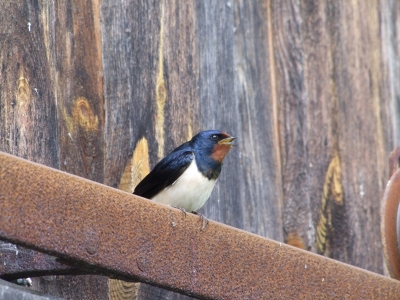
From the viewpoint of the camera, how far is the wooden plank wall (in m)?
2.28

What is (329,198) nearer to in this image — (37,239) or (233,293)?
(233,293)

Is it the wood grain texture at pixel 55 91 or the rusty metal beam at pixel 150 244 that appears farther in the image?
the wood grain texture at pixel 55 91

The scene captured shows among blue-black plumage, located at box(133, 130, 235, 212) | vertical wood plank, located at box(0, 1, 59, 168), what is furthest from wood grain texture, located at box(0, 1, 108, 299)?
blue-black plumage, located at box(133, 130, 235, 212)

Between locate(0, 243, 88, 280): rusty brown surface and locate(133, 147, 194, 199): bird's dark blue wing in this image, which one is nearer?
locate(0, 243, 88, 280): rusty brown surface

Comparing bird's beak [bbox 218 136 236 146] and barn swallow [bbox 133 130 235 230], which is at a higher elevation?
bird's beak [bbox 218 136 236 146]

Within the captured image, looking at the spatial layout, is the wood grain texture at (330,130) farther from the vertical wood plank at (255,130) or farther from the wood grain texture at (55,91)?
the wood grain texture at (55,91)

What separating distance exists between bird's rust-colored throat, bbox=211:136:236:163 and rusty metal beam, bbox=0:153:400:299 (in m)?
0.81

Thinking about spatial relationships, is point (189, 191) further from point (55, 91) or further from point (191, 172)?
point (55, 91)

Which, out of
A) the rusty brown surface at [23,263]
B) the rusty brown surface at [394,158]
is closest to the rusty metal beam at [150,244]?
the rusty brown surface at [23,263]

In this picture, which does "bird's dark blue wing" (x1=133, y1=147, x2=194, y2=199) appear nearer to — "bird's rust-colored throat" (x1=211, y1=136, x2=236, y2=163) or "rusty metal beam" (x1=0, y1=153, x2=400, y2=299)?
"bird's rust-colored throat" (x1=211, y1=136, x2=236, y2=163)

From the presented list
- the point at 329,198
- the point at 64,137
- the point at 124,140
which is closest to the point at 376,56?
the point at 329,198

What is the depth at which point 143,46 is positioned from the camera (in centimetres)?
261

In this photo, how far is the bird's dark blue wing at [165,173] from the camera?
100 inches

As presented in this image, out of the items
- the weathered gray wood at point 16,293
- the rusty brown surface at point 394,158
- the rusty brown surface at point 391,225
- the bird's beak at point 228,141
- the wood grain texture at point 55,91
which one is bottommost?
the rusty brown surface at point 391,225
